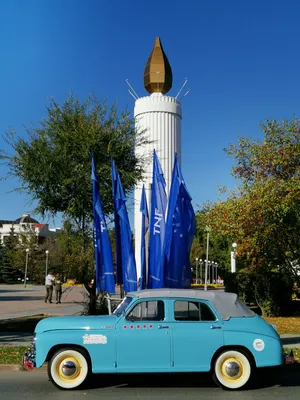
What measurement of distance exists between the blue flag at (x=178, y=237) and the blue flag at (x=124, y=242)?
3.15 ft

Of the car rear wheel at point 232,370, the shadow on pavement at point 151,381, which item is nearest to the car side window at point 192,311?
the car rear wheel at point 232,370

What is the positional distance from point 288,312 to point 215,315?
13860mm

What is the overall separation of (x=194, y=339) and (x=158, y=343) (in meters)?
0.55

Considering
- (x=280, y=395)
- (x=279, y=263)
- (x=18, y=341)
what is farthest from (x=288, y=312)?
(x=280, y=395)

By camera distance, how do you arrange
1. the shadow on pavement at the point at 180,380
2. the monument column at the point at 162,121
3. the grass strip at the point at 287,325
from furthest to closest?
the monument column at the point at 162,121, the grass strip at the point at 287,325, the shadow on pavement at the point at 180,380

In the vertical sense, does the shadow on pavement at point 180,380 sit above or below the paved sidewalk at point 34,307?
below

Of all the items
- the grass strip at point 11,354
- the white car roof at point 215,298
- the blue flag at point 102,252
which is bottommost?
the grass strip at point 11,354

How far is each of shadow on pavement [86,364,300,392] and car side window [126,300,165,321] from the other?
1208 mm

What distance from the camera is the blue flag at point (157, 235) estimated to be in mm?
11906

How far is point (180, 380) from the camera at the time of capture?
8773 mm

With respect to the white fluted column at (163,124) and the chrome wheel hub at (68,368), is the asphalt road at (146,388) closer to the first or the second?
the chrome wheel hub at (68,368)

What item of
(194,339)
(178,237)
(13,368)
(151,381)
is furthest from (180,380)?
(178,237)

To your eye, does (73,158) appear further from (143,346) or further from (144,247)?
(143,346)

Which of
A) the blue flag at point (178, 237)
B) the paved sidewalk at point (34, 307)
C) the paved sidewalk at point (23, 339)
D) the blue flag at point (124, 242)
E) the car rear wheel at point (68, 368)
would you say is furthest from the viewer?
the paved sidewalk at point (34, 307)
